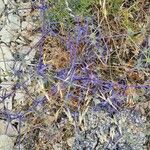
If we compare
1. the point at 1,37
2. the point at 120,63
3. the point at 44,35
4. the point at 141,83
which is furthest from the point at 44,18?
the point at 141,83

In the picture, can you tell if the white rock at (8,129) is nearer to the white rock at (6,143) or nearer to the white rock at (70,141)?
the white rock at (6,143)

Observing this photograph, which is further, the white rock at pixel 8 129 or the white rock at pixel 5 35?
the white rock at pixel 5 35

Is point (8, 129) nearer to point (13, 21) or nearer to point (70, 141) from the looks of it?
point (70, 141)

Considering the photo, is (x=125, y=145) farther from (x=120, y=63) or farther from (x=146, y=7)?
(x=146, y=7)

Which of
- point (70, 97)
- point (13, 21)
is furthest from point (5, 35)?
point (70, 97)

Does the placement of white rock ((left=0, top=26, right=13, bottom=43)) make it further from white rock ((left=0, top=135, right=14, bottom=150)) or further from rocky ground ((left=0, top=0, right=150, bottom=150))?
white rock ((left=0, top=135, right=14, bottom=150))

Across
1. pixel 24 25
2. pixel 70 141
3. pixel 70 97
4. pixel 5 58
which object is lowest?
pixel 70 141

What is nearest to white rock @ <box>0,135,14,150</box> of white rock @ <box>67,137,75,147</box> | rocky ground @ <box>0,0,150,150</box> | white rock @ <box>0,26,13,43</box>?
rocky ground @ <box>0,0,150,150</box>

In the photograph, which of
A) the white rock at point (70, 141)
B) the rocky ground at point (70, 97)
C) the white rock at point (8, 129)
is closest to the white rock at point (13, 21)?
the rocky ground at point (70, 97)
